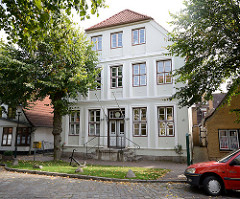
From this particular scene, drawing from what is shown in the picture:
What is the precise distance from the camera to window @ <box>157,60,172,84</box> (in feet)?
54.1

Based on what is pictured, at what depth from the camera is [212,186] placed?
22.2ft

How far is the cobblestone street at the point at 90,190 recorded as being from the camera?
656 centimetres

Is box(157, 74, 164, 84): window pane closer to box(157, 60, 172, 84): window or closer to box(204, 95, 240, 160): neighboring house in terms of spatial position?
box(157, 60, 172, 84): window

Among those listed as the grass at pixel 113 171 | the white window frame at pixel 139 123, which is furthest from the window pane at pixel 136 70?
the grass at pixel 113 171

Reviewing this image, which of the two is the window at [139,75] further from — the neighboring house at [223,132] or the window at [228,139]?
the window at [228,139]

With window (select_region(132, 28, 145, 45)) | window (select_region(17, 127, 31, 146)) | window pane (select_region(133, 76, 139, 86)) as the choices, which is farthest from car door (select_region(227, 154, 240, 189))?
window (select_region(17, 127, 31, 146))

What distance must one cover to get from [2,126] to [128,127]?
49.7 feet

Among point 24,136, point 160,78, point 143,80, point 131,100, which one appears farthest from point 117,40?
point 24,136

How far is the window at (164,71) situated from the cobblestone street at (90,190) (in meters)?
9.58

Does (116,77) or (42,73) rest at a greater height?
(116,77)

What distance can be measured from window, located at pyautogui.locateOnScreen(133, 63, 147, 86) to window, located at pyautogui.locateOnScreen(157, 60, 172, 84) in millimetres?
1160

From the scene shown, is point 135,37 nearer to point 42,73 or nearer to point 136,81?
point 136,81

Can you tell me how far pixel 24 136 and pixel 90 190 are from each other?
17.4 metres

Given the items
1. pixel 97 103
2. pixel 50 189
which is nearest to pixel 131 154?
pixel 97 103
